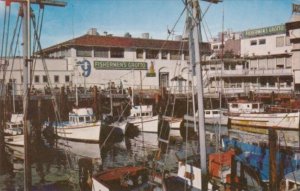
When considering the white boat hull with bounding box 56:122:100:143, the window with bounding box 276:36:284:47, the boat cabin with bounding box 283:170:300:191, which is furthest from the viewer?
the window with bounding box 276:36:284:47

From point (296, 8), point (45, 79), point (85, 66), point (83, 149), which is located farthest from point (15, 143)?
point (296, 8)

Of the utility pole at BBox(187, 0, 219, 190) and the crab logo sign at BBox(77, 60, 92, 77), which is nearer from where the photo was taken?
the utility pole at BBox(187, 0, 219, 190)

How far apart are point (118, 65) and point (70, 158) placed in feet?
111

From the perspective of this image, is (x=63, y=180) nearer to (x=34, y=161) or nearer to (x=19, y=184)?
(x=19, y=184)

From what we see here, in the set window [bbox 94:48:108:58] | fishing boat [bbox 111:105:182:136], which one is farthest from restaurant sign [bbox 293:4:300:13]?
window [bbox 94:48:108:58]

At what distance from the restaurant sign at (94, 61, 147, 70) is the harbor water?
17.9m

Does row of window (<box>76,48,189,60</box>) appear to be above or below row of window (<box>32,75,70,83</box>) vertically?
above

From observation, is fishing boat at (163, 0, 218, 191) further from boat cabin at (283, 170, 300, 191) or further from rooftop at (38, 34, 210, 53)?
rooftop at (38, 34, 210, 53)

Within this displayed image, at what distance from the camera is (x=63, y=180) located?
24609 mm

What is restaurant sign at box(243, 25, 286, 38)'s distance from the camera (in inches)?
2603

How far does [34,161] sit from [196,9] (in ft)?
76.5

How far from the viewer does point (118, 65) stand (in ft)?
197

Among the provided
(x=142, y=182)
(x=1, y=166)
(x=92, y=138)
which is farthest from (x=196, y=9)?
(x=92, y=138)

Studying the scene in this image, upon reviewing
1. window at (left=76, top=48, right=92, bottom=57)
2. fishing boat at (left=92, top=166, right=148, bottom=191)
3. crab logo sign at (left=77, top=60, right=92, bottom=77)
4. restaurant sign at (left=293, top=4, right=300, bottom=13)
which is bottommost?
fishing boat at (left=92, top=166, right=148, bottom=191)
